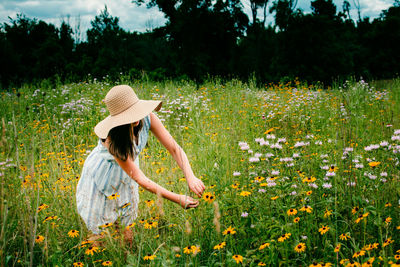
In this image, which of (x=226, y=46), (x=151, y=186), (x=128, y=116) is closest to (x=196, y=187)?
(x=151, y=186)

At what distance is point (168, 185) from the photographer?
247cm

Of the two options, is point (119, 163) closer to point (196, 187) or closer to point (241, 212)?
point (196, 187)

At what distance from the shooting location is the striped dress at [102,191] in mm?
2057

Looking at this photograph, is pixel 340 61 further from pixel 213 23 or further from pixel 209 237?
pixel 209 237

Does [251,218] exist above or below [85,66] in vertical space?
below

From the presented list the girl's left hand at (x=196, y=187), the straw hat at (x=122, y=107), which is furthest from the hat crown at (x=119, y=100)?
the girl's left hand at (x=196, y=187)

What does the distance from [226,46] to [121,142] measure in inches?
704

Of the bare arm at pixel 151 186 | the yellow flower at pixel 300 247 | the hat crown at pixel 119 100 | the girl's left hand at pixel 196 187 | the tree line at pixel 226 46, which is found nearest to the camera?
the yellow flower at pixel 300 247

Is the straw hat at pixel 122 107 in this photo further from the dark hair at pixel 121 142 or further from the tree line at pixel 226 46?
the tree line at pixel 226 46

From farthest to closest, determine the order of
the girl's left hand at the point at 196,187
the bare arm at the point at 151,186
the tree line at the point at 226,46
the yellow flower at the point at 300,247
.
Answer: the tree line at the point at 226,46, the girl's left hand at the point at 196,187, the bare arm at the point at 151,186, the yellow flower at the point at 300,247

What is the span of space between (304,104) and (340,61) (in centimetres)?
1331

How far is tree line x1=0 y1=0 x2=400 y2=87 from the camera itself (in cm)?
1595

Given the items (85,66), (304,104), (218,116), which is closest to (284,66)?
(85,66)

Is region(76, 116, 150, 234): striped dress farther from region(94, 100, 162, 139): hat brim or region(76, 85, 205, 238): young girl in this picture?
region(94, 100, 162, 139): hat brim
